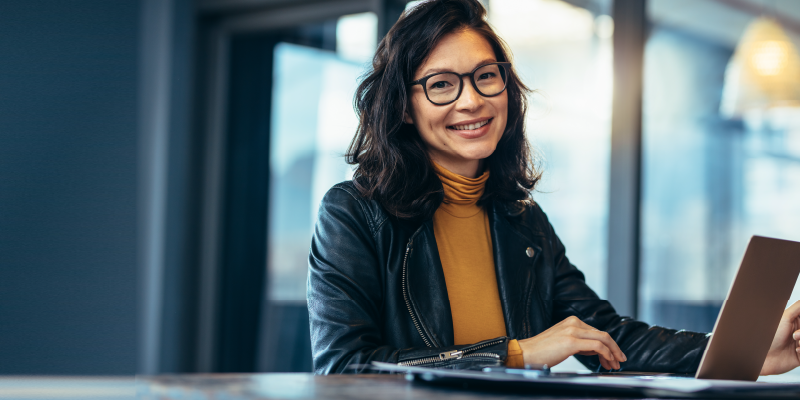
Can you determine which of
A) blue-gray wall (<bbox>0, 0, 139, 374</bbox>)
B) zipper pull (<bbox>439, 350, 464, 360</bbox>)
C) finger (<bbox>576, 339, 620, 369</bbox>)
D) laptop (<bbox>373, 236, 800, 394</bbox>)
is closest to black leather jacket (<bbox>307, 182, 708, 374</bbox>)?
zipper pull (<bbox>439, 350, 464, 360</bbox>)

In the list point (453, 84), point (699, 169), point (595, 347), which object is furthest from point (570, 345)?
point (699, 169)

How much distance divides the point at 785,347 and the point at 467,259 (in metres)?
0.60

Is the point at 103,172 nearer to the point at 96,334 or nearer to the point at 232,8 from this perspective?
the point at 96,334

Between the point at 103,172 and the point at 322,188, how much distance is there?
1.05m

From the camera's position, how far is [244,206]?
3756 mm

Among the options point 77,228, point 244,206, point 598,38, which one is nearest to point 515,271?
point 598,38

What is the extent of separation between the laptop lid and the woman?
0.18 metres

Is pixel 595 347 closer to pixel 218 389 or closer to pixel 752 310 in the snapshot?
pixel 752 310

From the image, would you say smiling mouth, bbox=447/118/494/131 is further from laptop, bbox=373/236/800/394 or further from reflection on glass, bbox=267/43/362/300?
reflection on glass, bbox=267/43/362/300

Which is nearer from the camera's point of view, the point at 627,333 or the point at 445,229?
the point at 627,333

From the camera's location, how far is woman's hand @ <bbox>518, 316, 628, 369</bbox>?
3.39 feet

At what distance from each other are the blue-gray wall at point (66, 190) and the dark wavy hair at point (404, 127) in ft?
5.96

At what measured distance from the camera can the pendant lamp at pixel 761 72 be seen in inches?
101

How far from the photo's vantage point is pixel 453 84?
1.43 m
